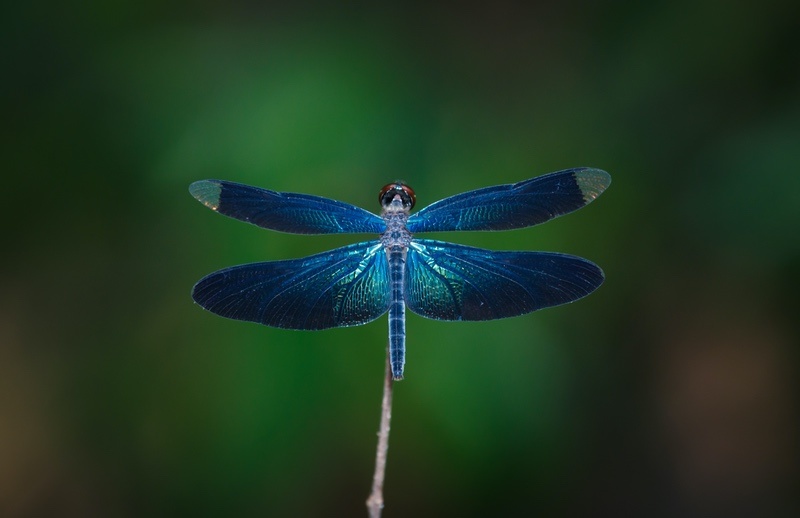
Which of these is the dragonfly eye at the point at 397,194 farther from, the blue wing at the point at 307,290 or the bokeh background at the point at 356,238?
the bokeh background at the point at 356,238

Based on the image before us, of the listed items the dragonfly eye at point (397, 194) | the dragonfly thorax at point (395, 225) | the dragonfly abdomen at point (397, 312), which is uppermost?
the dragonfly eye at point (397, 194)

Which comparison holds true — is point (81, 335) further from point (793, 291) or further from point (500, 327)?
point (793, 291)

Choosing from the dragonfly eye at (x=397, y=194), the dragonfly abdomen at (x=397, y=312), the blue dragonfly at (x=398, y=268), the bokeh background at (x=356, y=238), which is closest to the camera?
the dragonfly abdomen at (x=397, y=312)

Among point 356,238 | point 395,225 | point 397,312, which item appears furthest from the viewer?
point 356,238

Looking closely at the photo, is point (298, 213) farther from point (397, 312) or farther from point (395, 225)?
point (397, 312)

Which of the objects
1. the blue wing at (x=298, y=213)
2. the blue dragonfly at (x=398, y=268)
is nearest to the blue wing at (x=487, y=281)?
the blue dragonfly at (x=398, y=268)

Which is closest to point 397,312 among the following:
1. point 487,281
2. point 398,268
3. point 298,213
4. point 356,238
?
point 398,268

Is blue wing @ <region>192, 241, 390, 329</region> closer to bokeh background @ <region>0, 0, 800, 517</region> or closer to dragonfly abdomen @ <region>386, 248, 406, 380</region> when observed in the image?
dragonfly abdomen @ <region>386, 248, 406, 380</region>

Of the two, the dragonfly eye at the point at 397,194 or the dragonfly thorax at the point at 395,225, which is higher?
the dragonfly eye at the point at 397,194
